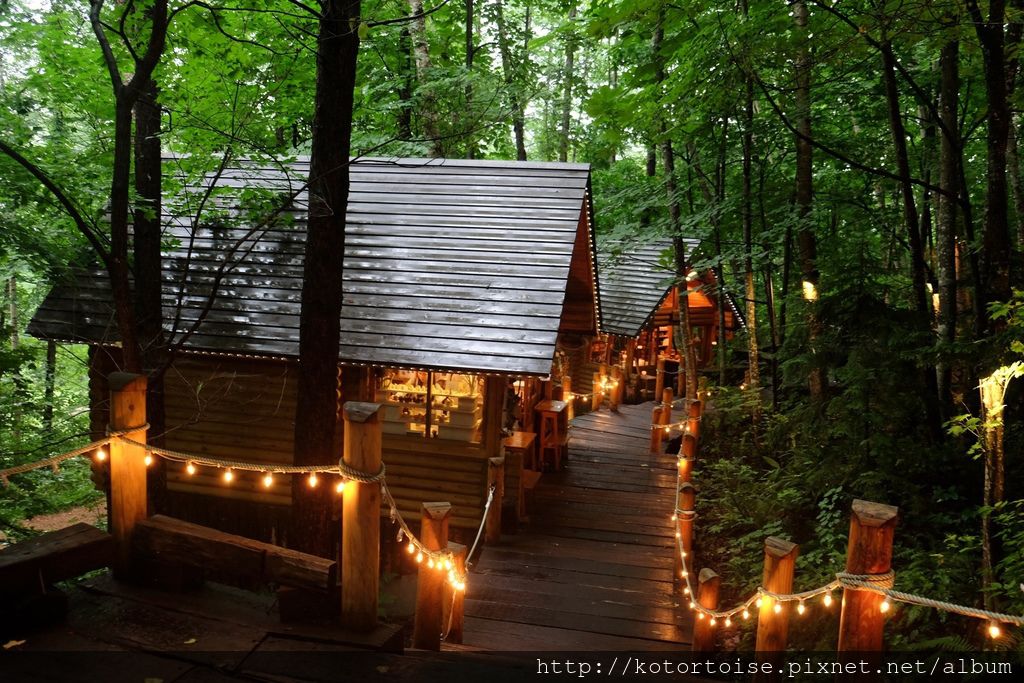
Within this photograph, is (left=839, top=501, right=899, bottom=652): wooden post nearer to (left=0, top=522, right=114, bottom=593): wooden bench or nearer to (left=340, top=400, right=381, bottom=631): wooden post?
(left=340, top=400, right=381, bottom=631): wooden post

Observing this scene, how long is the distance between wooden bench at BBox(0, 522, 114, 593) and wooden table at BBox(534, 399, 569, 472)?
892 centimetres

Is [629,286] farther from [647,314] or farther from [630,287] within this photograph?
[647,314]

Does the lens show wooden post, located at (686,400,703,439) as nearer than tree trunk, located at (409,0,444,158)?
Yes

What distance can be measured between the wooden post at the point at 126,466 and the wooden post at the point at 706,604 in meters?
4.50

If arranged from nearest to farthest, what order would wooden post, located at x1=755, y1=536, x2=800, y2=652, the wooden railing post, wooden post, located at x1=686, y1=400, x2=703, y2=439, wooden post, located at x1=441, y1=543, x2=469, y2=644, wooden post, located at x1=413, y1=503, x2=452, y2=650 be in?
wooden post, located at x1=755, y1=536, x2=800, y2=652, wooden post, located at x1=413, y1=503, x2=452, y2=650, wooden post, located at x1=441, y1=543, x2=469, y2=644, the wooden railing post, wooden post, located at x1=686, y1=400, x2=703, y2=439

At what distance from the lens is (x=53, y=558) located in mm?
3633

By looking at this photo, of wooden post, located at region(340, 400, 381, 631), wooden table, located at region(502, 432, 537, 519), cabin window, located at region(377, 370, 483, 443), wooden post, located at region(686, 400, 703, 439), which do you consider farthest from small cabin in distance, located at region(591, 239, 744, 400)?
wooden post, located at region(340, 400, 381, 631)

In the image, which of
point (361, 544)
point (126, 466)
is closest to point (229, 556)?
point (361, 544)

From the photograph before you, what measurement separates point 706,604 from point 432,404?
4909 millimetres

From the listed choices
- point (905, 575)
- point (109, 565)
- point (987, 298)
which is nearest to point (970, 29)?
point (987, 298)

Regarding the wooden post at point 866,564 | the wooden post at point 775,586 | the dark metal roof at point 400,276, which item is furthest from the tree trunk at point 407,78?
the wooden post at point 866,564

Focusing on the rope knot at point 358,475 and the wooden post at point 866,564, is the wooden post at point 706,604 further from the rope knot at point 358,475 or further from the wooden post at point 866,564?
the rope knot at point 358,475

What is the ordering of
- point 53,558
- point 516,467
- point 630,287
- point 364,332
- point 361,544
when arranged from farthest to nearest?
1. point 630,287
2. point 516,467
3. point 364,332
4. point 361,544
5. point 53,558

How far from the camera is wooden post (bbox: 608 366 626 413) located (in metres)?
19.4
